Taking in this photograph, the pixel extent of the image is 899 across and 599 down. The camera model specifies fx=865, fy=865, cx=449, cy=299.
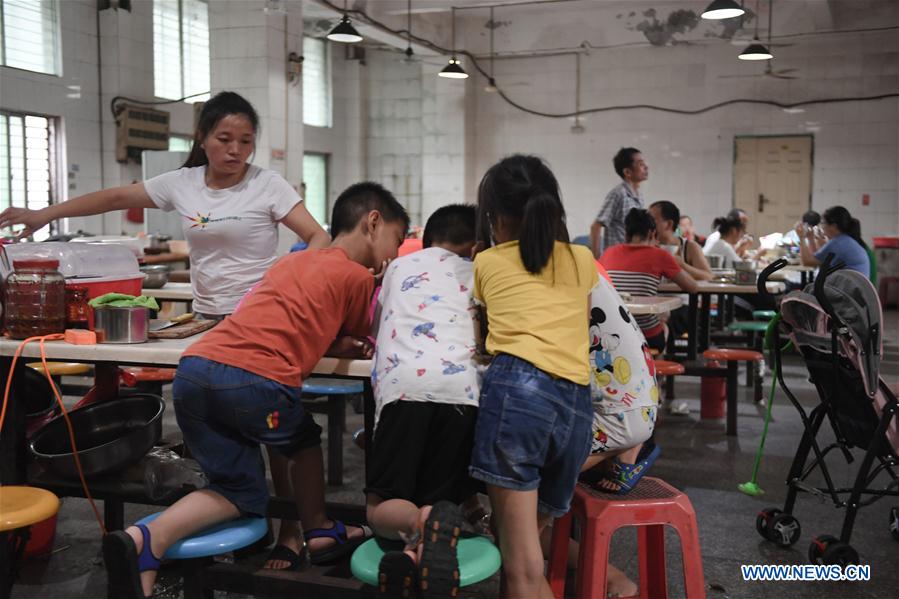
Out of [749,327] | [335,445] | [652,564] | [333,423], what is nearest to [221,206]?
[333,423]

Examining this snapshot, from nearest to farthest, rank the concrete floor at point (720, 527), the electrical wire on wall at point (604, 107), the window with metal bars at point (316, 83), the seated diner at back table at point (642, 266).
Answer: the concrete floor at point (720, 527) → the seated diner at back table at point (642, 266) → the electrical wire on wall at point (604, 107) → the window with metal bars at point (316, 83)

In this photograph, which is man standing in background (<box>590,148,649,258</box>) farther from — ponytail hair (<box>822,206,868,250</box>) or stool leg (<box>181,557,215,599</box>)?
stool leg (<box>181,557,215,599</box>)

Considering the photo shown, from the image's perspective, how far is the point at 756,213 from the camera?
40.7 ft

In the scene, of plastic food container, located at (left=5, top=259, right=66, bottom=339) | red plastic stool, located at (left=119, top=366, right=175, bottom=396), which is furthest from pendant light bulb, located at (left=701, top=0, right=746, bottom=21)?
plastic food container, located at (left=5, top=259, right=66, bottom=339)

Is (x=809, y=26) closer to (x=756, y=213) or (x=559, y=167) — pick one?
(x=756, y=213)

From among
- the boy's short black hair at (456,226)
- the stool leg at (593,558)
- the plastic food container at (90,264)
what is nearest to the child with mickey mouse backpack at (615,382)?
the stool leg at (593,558)

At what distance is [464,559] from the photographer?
6.19 feet

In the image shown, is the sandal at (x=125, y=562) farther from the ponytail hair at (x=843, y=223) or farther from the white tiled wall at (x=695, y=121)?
the white tiled wall at (x=695, y=121)

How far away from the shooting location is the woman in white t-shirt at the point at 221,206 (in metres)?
2.79

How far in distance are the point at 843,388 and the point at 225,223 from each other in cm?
230

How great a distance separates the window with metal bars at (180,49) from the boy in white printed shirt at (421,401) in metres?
9.02

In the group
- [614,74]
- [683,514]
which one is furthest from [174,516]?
[614,74]

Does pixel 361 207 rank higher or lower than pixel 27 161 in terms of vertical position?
lower

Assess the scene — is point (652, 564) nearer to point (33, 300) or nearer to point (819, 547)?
point (819, 547)
